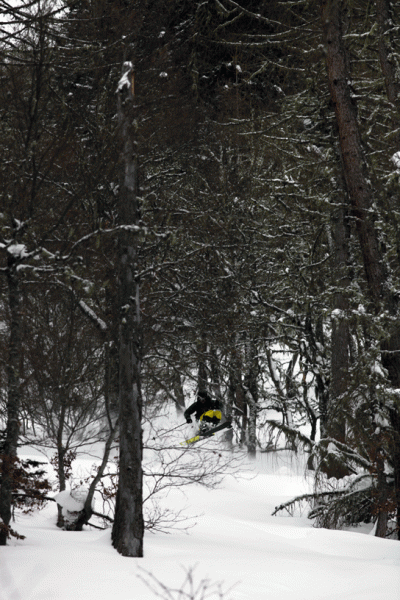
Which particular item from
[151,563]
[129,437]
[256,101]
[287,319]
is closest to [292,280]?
[287,319]

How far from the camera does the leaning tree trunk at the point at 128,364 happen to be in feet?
23.7

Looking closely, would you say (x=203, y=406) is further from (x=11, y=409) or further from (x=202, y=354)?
(x=11, y=409)

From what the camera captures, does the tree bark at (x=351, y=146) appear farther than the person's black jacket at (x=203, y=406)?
No

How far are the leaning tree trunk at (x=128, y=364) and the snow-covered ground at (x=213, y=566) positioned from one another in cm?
31

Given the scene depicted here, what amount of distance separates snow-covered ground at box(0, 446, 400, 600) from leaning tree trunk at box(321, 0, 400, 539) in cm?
131

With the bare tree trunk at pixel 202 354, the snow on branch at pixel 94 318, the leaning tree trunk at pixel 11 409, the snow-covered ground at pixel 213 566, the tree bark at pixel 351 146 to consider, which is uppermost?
the tree bark at pixel 351 146

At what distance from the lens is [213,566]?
586 centimetres

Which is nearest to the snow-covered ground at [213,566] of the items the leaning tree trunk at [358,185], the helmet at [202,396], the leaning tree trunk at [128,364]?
the leaning tree trunk at [128,364]

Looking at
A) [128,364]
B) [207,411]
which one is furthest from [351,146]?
[207,411]

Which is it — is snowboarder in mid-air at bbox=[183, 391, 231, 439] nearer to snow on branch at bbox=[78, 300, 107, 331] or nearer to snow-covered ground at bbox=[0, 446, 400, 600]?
snow on branch at bbox=[78, 300, 107, 331]

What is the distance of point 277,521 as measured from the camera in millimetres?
10961

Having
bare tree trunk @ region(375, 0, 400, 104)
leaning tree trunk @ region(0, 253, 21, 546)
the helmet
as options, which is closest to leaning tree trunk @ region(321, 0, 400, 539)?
bare tree trunk @ region(375, 0, 400, 104)

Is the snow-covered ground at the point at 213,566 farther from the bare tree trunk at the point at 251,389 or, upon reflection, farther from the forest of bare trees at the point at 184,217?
the bare tree trunk at the point at 251,389

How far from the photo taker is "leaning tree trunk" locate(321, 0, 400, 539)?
7852 millimetres
